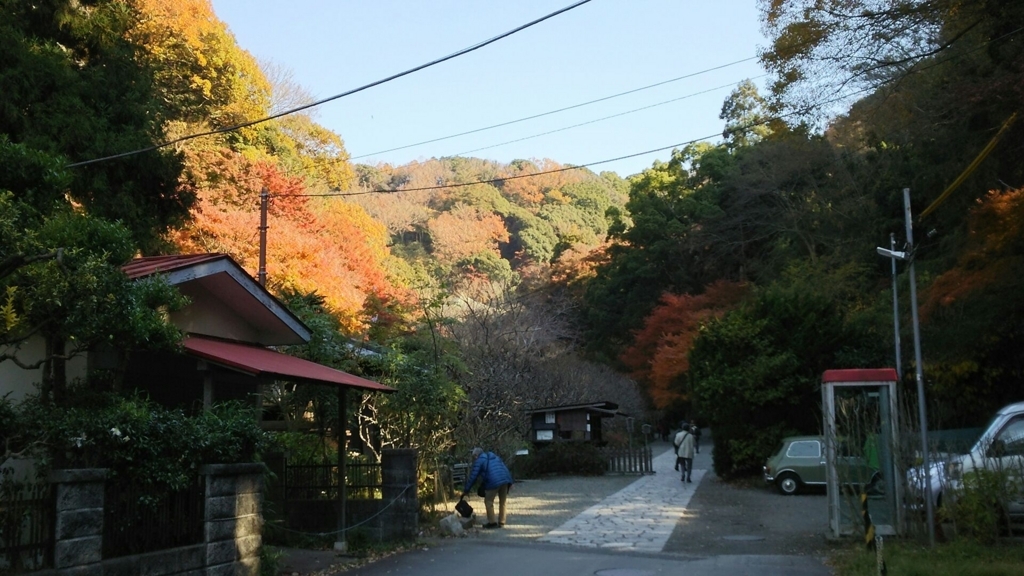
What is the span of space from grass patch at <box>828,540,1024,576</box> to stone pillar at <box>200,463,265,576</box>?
6831 millimetres

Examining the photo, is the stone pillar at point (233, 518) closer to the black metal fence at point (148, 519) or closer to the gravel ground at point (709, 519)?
the black metal fence at point (148, 519)

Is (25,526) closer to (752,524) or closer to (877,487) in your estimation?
(877,487)

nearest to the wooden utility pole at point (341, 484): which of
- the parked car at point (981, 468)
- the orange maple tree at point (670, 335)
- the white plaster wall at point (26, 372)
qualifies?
the white plaster wall at point (26, 372)

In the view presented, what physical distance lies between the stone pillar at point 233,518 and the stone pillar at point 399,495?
361cm

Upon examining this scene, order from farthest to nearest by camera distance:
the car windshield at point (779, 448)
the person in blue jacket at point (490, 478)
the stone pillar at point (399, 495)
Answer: the car windshield at point (779, 448) → the person in blue jacket at point (490, 478) → the stone pillar at point (399, 495)

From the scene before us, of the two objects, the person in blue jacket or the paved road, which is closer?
the paved road

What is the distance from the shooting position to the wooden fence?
3155cm

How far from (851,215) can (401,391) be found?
24.9m

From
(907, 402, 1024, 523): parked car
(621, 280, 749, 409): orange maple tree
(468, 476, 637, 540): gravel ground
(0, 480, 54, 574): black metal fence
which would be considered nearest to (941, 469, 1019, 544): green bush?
(907, 402, 1024, 523): parked car

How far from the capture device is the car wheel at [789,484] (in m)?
22.8

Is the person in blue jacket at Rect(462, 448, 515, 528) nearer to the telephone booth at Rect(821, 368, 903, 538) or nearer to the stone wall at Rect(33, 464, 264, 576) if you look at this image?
the telephone booth at Rect(821, 368, 903, 538)

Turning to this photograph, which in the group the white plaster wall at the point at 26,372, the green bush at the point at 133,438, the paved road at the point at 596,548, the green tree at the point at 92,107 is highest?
the green tree at the point at 92,107

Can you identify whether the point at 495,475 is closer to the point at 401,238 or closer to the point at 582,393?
the point at 582,393

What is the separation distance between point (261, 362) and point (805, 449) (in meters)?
15.5
